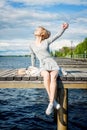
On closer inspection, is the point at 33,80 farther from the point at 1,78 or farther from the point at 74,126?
the point at 74,126

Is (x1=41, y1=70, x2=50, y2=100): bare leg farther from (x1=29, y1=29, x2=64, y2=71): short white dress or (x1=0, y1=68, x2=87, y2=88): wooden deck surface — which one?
(x1=0, y1=68, x2=87, y2=88): wooden deck surface

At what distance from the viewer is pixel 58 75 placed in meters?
8.84

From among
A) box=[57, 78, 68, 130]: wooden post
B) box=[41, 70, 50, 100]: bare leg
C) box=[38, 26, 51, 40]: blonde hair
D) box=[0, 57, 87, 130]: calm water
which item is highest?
box=[38, 26, 51, 40]: blonde hair

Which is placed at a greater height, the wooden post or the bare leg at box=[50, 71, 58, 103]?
the bare leg at box=[50, 71, 58, 103]

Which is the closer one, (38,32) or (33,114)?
(38,32)

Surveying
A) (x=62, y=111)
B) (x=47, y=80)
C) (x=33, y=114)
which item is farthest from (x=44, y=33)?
(x=33, y=114)

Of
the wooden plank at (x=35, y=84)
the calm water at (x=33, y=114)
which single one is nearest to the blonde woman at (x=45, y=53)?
the wooden plank at (x=35, y=84)

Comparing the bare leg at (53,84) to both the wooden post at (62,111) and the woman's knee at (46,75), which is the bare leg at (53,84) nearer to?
the woman's knee at (46,75)

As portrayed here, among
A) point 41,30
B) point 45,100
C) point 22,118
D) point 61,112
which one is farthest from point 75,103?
point 41,30

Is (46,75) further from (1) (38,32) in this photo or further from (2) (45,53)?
(1) (38,32)

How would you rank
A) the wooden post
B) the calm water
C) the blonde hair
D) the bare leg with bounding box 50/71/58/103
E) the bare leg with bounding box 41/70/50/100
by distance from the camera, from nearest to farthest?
A: the bare leg with bounding box 50/71/58/103 → the bare leg with bounding box 41/70/50/100 → the blonde hair → the wooden post → the calm water

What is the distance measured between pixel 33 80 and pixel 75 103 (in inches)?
376

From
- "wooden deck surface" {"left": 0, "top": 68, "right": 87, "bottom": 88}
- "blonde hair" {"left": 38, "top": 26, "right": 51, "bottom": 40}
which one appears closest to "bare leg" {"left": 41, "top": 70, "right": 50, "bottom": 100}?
"wooden deck surface" {"left": 0, "top": 68, "right": 87, "bottom": 88}

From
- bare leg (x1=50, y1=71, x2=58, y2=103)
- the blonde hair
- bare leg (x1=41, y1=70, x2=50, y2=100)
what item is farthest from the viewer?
the blonde hair
